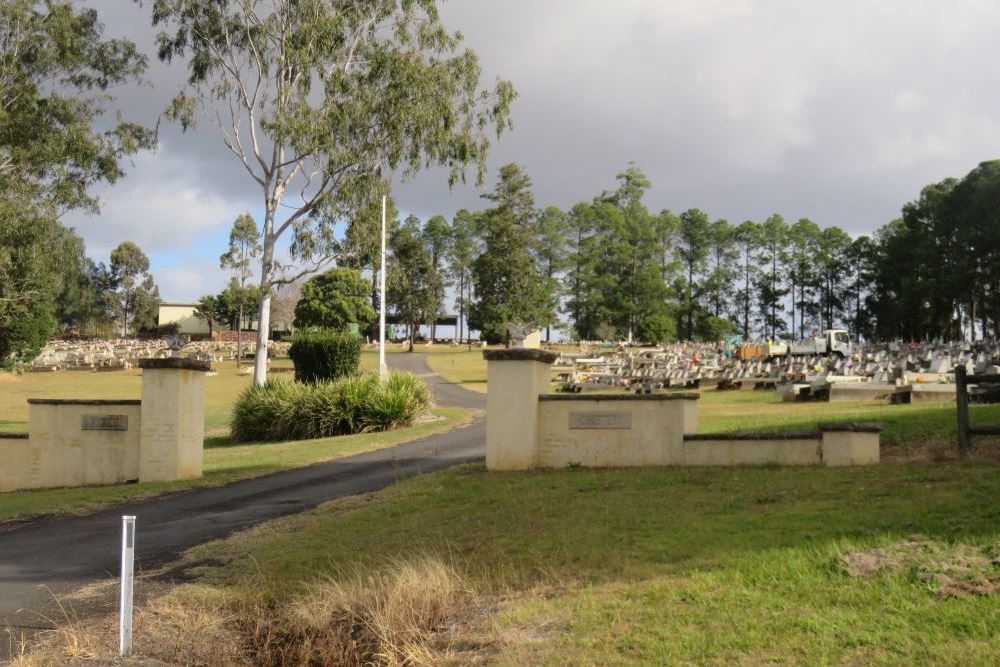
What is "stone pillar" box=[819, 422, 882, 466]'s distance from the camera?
1113 cm

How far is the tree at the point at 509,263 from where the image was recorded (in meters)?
78.7

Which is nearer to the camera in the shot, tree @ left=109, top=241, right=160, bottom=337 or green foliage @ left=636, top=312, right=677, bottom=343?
green foliage @ left=636, top=312, right=677, bottom=343

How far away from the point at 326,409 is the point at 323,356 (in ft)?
16.6

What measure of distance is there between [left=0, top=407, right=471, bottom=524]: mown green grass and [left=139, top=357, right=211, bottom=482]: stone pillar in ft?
1.24

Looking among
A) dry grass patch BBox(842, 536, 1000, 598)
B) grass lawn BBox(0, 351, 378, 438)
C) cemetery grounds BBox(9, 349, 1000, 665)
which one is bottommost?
grass lawn BBox(0, 351, 378, 438)

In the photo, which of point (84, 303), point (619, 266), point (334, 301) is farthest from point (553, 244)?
point (84, 303)

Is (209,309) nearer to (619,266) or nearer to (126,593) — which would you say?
(619,266)

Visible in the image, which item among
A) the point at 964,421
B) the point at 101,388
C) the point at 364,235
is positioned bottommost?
the point at 101,388

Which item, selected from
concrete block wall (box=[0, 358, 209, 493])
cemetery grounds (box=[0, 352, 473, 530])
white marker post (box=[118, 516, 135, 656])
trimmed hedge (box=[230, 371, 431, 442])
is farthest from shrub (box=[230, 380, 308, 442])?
white marker post (box=[118, 516, 135, 656])

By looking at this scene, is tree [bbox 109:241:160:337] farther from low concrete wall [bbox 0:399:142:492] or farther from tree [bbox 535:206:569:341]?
low concrete wall [bbox 0:399:142:492]

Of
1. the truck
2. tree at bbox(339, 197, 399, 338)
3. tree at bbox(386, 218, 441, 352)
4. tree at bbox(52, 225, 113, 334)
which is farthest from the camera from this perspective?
tree at bbox(52, 225, 113, 334)

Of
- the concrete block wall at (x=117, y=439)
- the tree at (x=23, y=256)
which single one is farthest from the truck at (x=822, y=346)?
the concrete block wall at (x=117, y=439)

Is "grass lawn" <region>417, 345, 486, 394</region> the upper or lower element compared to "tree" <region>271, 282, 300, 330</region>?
lower

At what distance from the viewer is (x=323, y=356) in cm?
2809
